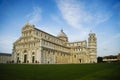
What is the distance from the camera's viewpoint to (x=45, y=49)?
51.9 metres

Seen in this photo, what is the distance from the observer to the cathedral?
5118 cm

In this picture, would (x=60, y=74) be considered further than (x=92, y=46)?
No

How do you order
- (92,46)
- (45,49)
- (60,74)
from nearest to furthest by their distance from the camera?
(60,74) < (45,49) < (92,46)

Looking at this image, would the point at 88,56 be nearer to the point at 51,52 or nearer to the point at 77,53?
the point at 77,53

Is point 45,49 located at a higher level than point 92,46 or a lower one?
lower

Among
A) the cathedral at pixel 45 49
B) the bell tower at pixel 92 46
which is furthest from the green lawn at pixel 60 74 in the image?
the bell tower at pixel 92 46

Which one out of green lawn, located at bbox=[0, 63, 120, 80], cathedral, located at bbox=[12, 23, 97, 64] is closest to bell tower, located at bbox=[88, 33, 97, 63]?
cathedral, located at bbox=[12, 23, 97, 64]

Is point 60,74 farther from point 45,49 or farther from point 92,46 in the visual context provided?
point 92,46

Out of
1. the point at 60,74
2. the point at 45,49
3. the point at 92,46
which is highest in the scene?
the point at 92,46

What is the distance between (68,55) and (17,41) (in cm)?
2553

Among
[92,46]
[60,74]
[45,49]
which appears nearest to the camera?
[60,74]

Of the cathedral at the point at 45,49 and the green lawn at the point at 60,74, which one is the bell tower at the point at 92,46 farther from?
the green lawn at the point at 60,74

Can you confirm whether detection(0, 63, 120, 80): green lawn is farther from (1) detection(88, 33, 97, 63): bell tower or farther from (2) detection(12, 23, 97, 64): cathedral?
(1) detection(88, 33, 97, 63): bell tower

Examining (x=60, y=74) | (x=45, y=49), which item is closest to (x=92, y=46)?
(x=45, y=49)
